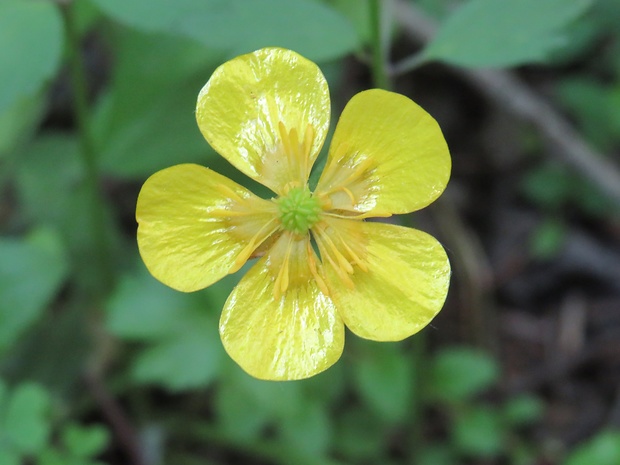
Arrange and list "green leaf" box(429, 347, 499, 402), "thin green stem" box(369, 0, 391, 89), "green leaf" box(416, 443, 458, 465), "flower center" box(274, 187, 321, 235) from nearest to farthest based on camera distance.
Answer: "flower center" box(274, 187, 321, 235) → "thin green stem" box(369, 0, 391, 89) → "green leaf" box(429, 347, 499, 402) → "green leaf" box(416, 443, 458, 465)

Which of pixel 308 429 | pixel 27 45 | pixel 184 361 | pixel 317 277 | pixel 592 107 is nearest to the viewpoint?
pixel 317 277

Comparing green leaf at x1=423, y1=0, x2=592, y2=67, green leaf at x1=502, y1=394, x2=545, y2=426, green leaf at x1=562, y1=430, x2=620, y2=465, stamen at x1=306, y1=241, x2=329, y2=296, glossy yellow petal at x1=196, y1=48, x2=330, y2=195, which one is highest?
green leaf at x1=423, y1=0, x2=592, y2=67

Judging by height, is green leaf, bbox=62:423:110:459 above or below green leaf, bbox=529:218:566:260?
below

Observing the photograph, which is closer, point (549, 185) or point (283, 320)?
point (283, 320)

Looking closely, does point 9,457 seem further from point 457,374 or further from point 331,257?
point 457,374

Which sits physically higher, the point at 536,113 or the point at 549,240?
the point at 536,113

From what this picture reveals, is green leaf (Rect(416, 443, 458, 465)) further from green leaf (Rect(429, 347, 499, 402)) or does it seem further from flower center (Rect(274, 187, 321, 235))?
flower center (Rect(274, 187, 321, 235))

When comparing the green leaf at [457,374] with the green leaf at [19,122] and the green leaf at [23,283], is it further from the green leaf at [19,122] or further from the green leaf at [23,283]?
the green leaf at [19,122]

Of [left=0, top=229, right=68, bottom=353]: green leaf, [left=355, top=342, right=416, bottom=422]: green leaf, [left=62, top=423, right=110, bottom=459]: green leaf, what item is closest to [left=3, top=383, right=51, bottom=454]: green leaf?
[left=62, top=423, right=110, bottom=459]: green leaf

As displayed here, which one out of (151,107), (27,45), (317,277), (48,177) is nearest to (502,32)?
(317,277)
